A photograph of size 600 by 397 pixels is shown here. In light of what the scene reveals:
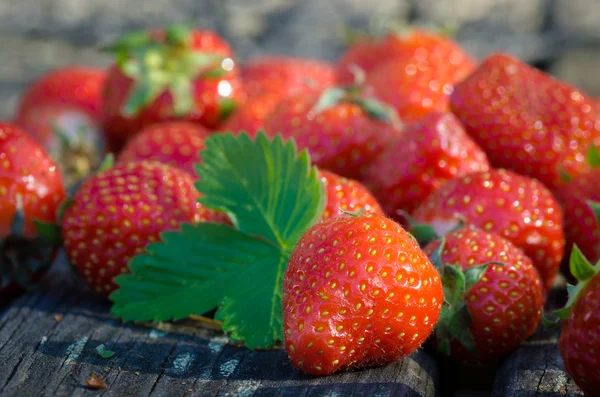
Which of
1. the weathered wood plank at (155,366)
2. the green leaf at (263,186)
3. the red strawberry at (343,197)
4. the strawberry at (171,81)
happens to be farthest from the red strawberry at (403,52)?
the weathered wood plank at (155,366)

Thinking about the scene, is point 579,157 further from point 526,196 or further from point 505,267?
point 505,267

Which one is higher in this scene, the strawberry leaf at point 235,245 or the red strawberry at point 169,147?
the strawberry leaf at point 235,245

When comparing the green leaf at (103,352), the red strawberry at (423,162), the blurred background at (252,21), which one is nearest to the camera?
the green leaf at (103,352)

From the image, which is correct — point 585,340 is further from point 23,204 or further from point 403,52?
point 403,52

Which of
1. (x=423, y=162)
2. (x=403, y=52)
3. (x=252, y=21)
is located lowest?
(x=252, y=21)

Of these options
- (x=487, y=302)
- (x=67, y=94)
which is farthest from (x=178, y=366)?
(x=67, y=94)

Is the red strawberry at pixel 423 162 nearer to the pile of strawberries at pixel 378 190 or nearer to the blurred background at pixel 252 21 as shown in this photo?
the pile of strawberries at pixel 378 190

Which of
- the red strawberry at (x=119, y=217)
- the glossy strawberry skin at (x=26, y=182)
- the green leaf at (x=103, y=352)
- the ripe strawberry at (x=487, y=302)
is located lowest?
the ripe strawberry at (x=487, y=302)

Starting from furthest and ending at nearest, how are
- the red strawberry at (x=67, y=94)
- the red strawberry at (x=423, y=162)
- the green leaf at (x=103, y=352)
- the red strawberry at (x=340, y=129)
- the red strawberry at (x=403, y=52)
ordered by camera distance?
the red strawberry at (x=67, y=94)
the red strawberry at (x=403, y=52)
the red strawberry at (x=340, y=129)
the red strawberry at (x=423, y=162)
the green leaf at (x=103, y=352)
